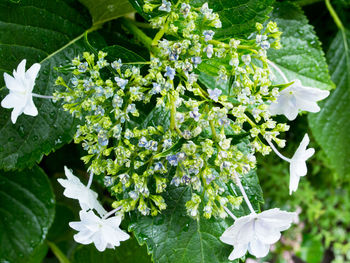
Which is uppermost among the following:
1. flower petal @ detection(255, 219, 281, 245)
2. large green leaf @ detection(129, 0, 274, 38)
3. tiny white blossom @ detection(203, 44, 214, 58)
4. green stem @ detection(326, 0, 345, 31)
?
tiny white blossom @ detection(203, 44, 214, 58)

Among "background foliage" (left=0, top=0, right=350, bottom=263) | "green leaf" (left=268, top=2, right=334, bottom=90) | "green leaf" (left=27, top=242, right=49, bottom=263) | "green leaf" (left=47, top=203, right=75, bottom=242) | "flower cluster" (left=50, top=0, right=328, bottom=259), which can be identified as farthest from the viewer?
"green leaf" (left=47, top=203, right=75, bottom=242)

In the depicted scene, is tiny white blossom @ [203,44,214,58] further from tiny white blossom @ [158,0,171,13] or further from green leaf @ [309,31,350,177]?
green leaf @ [309,31,350,177]

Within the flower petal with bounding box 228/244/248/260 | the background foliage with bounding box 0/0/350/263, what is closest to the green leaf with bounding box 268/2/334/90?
the background foliage with bounding box 0/0/350/263

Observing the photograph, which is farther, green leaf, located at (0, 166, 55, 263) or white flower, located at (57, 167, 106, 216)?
green leaf, located at (0, 166, 55, 263)

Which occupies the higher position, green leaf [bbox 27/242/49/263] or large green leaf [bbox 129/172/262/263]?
large green leaf [bbox 129/172/262/263]

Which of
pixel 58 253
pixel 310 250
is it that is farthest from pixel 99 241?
pixel 310 250

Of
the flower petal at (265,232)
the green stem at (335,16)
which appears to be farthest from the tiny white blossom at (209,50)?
the green stem at (335,16)

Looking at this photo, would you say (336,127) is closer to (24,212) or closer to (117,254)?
(117,254)
